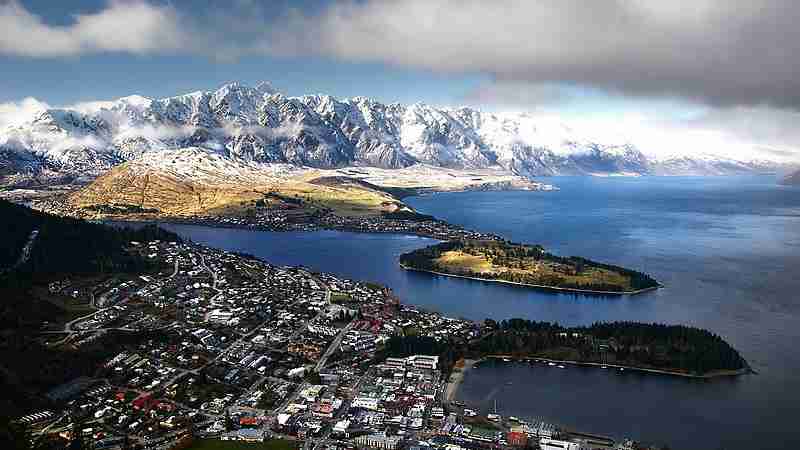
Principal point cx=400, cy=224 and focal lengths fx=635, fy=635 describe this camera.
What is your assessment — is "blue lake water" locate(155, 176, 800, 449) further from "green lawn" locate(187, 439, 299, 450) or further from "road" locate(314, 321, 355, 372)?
"green lawn" locate(187, 439, 299, 450)

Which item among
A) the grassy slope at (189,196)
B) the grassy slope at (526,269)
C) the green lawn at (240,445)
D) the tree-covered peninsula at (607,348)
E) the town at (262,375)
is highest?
the grassy slope at (189,196)

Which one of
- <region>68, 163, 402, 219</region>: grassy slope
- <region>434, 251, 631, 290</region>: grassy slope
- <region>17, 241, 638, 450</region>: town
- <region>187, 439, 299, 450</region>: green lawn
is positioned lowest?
<region>187, 439, 299, 450</region>: green lawn

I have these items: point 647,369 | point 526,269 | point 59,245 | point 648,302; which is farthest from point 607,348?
point 59,245

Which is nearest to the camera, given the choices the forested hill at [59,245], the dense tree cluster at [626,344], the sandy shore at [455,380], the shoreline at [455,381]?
the shoreline at [455,381]

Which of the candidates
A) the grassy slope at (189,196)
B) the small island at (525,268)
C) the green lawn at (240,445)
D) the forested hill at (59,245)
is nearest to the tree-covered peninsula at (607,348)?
the green lawn at (240,445)

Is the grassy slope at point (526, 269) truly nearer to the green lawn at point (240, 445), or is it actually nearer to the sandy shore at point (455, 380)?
the sandy shore at point (455, 380)

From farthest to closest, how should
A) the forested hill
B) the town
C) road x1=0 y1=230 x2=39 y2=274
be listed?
the forested hill < road x1=0 y1=230 x2=39 y2=274 < the town

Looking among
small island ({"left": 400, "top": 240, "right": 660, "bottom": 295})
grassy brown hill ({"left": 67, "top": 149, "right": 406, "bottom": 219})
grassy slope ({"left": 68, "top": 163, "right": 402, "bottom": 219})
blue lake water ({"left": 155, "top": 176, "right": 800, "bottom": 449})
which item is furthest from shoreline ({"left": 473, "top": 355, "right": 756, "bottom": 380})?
grassy brown hill ({"left": 67, "top": 149, "right": 406, "bottom": 219})

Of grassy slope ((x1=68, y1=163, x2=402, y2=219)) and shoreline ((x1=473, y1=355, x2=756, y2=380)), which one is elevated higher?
grassy slope ((x1=68, y1=163, x2=402, y2=219))
